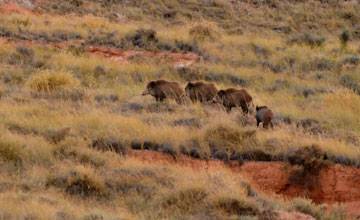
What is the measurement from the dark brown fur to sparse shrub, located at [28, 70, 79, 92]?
3.89 m

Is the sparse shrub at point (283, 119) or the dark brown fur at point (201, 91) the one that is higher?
the dark brown fur at point (201, 91)

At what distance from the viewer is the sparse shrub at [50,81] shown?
734 inches

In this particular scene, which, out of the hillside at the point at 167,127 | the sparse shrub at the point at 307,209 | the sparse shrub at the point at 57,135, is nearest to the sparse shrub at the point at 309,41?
the hillside at the point at 167,127

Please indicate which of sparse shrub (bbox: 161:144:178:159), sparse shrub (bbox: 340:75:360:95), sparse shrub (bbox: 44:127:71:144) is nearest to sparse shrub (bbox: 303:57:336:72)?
sparse shrub (bbox: 340:75:360:95)

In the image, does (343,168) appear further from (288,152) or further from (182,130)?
(182,130)

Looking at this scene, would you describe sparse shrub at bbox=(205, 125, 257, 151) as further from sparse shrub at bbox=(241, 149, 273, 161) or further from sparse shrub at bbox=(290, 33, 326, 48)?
sparse shrub at bbox=(290, 33, 326, 48)

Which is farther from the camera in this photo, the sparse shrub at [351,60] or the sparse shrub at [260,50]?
the sparse shrub at [260,50]

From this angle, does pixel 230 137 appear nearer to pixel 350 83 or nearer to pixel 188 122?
pixel 188 122

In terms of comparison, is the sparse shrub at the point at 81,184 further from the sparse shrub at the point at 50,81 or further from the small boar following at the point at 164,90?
the sparse shrub at the point at 50,81

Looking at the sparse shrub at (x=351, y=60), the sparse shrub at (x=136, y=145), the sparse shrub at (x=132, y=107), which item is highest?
the sparse shrub at (x=136, y=145)

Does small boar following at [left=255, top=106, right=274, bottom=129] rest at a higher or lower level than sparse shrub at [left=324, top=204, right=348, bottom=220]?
higher

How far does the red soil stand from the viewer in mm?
12867

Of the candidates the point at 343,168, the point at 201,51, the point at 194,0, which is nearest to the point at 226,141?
the point at 343,168

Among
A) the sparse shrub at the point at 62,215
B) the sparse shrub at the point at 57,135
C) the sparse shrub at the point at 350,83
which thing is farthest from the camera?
the sparse shrub at the point at 350,83
